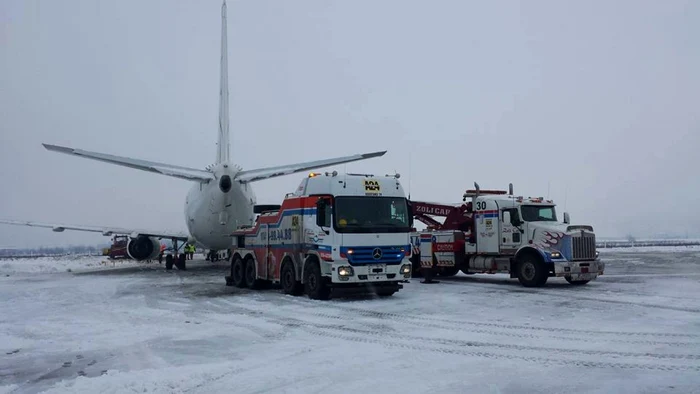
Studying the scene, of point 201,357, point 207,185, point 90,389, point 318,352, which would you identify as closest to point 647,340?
point 318,352

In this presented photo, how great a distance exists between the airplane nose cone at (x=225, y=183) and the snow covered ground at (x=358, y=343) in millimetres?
8902

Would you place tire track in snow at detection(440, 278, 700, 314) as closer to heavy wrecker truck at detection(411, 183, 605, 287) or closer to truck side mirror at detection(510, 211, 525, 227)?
heavy wrecker truck at detection(411, 183, 605, 287)

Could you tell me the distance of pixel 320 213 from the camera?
16.2 metres

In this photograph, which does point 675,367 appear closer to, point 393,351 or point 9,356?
point 393,351

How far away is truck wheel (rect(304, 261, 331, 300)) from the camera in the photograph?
16.7 meters

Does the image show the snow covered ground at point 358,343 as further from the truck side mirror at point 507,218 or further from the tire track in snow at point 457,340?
the truck side mirror at point 507,218

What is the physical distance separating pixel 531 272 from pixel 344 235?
7.71 meters

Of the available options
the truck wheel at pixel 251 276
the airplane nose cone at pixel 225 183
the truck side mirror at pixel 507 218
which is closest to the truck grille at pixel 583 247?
the truck side mirror at pixel 507 218

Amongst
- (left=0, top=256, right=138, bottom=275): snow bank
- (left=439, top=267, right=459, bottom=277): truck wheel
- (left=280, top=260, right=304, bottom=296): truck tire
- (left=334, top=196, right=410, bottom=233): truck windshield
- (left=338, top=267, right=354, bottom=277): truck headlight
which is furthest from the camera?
(left=0, top=256, right=138, bottom=275): snow bank

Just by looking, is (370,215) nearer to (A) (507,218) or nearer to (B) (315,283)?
(B) (315,283)

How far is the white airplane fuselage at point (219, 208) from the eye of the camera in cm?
2700

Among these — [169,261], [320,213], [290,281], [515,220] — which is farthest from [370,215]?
[169,261]

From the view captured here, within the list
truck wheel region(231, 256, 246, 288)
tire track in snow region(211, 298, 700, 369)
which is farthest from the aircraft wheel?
tire track in snow region(211, 298, 700, 369)

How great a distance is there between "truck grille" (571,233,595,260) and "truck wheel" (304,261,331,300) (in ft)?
27.2
